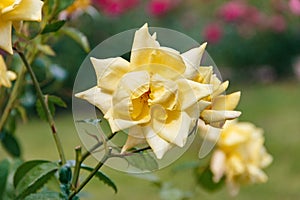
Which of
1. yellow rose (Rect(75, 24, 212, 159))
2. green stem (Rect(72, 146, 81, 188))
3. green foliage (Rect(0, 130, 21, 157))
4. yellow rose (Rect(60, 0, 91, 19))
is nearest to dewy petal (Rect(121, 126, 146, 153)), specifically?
yellow rose (Rect(75, 24, 212, 159))

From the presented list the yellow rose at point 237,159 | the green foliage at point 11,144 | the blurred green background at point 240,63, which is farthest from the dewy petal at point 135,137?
the blurred green background at point 240,63

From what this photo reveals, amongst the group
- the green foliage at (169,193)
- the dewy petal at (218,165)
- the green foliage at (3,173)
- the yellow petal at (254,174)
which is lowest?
the yellow petal at (254,174)

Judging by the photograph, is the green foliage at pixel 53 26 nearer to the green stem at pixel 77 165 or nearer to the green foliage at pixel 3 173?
the green stem at pixel 77 165

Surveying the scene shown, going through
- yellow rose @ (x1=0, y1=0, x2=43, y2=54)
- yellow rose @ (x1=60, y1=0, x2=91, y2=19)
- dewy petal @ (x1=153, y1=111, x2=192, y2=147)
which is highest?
yellow rose @ (x1=0, y1=0, x2=43, y2=54)

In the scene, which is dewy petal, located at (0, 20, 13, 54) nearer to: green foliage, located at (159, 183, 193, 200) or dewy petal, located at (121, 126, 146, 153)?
dewy petal, located at (121, 126, 146, 153)

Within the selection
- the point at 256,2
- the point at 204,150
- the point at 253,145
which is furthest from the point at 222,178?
the point at 256,2

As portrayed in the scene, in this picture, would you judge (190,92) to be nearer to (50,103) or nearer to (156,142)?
(156,142)

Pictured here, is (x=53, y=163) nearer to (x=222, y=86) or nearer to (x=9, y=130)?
(x=222, y=86)
